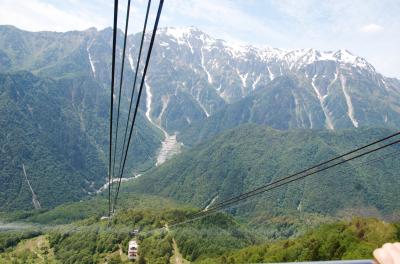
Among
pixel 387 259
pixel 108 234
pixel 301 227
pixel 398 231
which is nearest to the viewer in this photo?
pixel 387 259

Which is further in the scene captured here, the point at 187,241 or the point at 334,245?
the point at 187,241

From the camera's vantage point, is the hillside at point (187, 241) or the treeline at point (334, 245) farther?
the hillside at point (187, 241)

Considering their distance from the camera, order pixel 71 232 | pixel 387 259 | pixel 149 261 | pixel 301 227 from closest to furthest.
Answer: pixel 387 259, pixel 149 261, pixel 71 232, pixel 301 227

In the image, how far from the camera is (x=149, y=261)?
12281 cm

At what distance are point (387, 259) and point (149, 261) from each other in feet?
415

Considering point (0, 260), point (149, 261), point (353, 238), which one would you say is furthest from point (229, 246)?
point (0, 260)

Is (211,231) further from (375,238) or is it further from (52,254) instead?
(375,238)

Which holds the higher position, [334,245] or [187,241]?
[334,245]

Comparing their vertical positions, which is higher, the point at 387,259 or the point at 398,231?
the point at 387,259

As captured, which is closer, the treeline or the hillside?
the treeline

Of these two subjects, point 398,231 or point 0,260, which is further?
point 0,260

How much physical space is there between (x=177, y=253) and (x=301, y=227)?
88533mm

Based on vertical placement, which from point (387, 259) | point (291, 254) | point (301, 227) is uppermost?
point (387, 259)

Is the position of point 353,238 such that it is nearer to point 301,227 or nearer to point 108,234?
point 108,234
